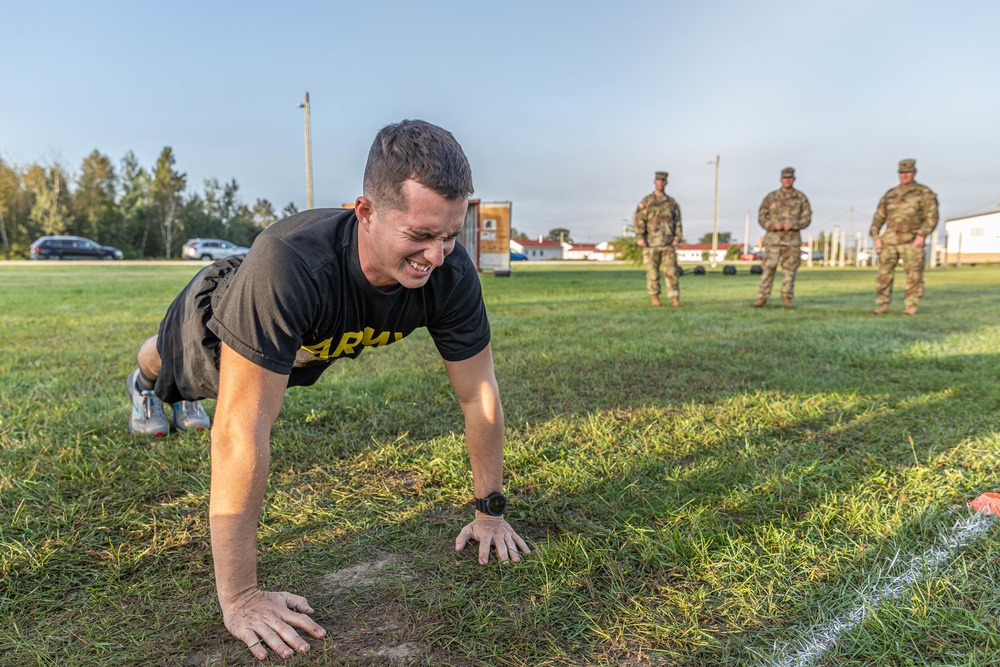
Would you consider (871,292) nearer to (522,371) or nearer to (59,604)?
(522,371)

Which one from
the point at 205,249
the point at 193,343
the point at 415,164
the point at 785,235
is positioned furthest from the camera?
the point at 205,249

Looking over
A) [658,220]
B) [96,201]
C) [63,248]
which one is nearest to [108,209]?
[96,201]

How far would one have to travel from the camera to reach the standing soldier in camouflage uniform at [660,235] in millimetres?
10430

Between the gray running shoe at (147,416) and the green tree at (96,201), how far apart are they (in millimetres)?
50773

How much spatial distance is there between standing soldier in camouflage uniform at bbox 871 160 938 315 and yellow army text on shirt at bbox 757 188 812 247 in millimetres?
1074

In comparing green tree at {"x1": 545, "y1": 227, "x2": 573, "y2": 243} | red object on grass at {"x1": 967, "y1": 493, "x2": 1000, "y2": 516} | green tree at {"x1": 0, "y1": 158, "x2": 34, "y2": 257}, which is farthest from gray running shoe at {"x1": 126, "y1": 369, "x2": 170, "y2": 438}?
green tree at {"x1": 545, "y1": 227, "x2": 573, "y2": 243}

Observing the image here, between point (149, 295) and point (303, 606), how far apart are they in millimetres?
11810

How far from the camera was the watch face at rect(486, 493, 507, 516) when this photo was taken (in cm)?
217

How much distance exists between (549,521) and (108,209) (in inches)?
2181

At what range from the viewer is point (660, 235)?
34.5ft

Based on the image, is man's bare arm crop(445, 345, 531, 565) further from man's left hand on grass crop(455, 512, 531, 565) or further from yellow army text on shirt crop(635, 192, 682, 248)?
yellow army text on shirt crop(635, 192, 682, 248)

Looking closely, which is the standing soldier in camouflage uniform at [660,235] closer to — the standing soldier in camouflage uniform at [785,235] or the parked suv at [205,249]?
the standing soldier in camouflage uniform at [785,235]

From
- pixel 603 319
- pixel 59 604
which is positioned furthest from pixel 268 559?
pixel 603 319

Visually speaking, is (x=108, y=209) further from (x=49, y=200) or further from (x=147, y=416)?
(x=147, y=416)
